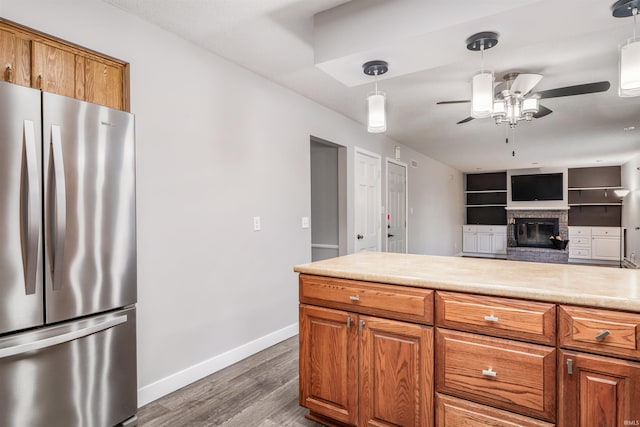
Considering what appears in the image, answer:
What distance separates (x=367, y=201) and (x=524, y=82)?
233 cm

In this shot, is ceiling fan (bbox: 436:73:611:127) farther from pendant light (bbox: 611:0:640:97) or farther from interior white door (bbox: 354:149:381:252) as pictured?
interior white door (bbox: 354:149:381:252)

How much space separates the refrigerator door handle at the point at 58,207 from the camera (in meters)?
1.57

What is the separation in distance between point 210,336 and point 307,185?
1.77 m

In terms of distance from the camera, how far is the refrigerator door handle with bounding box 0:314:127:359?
142 cm

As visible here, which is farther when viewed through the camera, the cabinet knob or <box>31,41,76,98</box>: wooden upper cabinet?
<box>31,41,76,98</box>: wooden upper cabinet

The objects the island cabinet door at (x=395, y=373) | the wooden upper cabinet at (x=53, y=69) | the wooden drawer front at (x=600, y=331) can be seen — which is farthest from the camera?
the wooden upper cabinet at (x=53, y=69)

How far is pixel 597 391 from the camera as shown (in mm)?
1283

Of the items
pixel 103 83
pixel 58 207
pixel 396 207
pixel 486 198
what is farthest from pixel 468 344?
pixel 486 198

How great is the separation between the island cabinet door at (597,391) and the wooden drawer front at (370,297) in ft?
1.77

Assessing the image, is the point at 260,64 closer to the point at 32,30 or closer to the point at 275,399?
the point at 32,30


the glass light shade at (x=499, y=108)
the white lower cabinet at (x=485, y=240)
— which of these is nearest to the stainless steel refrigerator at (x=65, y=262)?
the glass light shade at (x=499, y=108)

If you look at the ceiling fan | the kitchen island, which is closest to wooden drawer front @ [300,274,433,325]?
the kitchen island

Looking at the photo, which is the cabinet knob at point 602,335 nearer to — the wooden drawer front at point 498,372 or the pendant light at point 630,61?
the wooden drawer front at point 498,372

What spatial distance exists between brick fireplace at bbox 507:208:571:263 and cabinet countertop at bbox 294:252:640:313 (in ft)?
27.1
